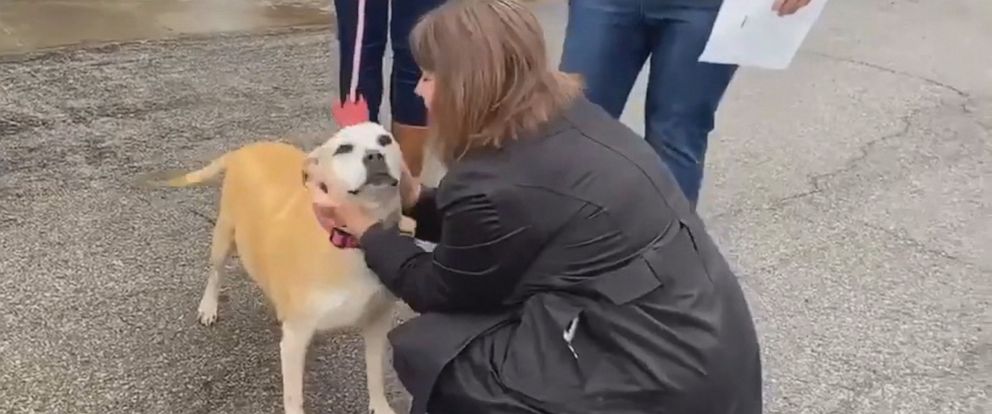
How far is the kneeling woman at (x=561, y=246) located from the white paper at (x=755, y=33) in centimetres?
52

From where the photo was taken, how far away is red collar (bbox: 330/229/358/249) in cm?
199

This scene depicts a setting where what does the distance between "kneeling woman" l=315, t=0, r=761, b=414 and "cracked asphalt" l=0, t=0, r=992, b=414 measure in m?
0.75

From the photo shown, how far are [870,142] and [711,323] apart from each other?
273 cm

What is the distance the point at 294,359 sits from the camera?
2.13 meters

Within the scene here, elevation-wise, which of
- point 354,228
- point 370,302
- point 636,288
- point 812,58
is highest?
point 636,288

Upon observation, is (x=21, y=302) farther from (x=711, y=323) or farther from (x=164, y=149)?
(x=711, y=323)

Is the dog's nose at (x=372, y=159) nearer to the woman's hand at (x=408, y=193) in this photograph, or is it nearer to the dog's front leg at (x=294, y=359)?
the woman's hand at (x=408, y=193)

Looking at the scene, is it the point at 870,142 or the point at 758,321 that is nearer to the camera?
the point at 758,321

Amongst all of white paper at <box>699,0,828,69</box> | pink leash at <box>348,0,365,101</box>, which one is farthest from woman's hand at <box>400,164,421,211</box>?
white paper at <box>699,0,828,69</box>

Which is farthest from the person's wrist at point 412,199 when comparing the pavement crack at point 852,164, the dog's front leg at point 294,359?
the pavement crack at point 852,164

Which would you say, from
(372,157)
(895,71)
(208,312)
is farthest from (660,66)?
(895,71)

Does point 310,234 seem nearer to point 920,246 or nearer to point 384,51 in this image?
point 384,51

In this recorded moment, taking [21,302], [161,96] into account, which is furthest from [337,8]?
[161,96]

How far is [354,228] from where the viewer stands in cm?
196
